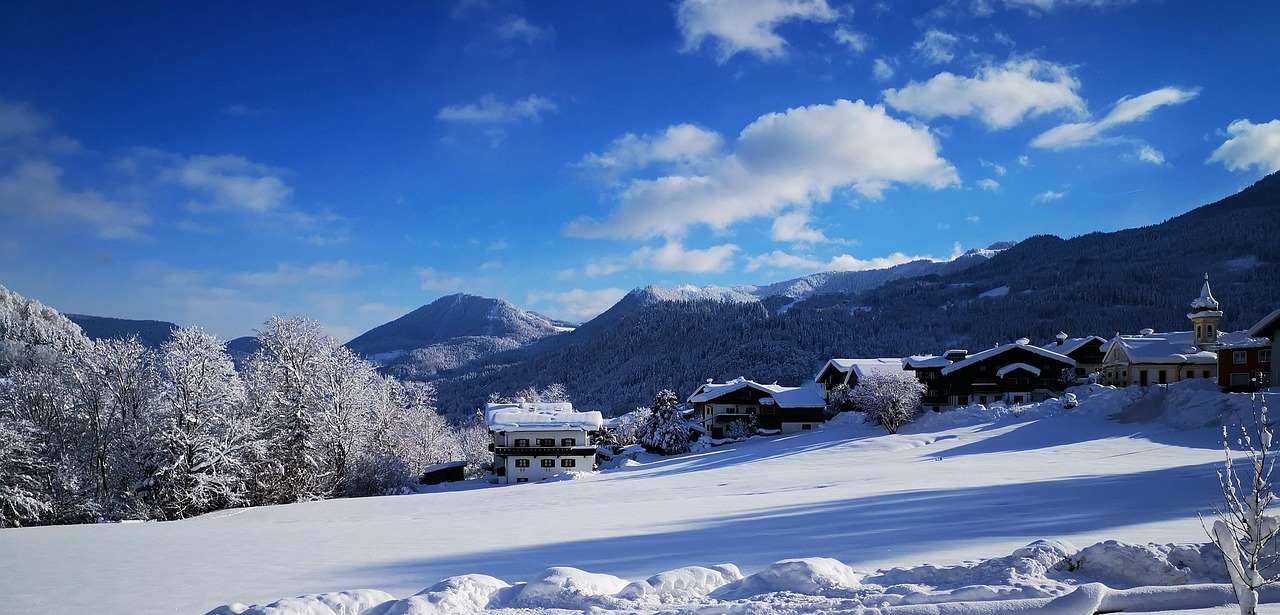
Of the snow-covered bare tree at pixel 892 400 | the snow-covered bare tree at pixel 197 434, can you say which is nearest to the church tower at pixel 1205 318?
the snow-covered bare tree at pixel 892 400

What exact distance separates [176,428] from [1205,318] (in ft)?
210

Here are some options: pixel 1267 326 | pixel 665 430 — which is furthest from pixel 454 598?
pixel 1267 326

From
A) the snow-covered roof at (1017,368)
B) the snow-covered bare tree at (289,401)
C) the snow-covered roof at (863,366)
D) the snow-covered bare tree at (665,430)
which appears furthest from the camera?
the snow-covered roof at (863,366)

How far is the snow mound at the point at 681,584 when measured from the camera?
835cm

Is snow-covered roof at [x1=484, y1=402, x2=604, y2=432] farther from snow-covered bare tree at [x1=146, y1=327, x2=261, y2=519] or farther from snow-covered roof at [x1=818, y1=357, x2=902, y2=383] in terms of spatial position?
snow-covered roof at [x1=818, y1=357, x2=902, y2=383]

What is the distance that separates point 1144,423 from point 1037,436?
567 cm

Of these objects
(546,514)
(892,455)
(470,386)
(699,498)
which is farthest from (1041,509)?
(470,386)

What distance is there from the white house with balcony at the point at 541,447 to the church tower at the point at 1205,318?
145ft

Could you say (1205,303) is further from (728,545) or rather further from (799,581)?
(799,581)

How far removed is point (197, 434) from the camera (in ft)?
90.4

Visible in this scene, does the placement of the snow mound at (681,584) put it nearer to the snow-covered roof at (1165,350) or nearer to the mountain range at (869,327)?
the snow-covered roof at (1165,350)

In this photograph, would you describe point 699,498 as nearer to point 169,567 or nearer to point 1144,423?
point 169,567

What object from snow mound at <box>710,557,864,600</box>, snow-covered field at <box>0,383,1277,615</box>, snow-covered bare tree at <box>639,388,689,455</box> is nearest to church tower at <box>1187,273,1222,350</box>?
snow-covered field at <box>0,383,1277,615</box>

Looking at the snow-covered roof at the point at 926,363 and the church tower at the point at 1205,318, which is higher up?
the church tower at the point at 1205,318
